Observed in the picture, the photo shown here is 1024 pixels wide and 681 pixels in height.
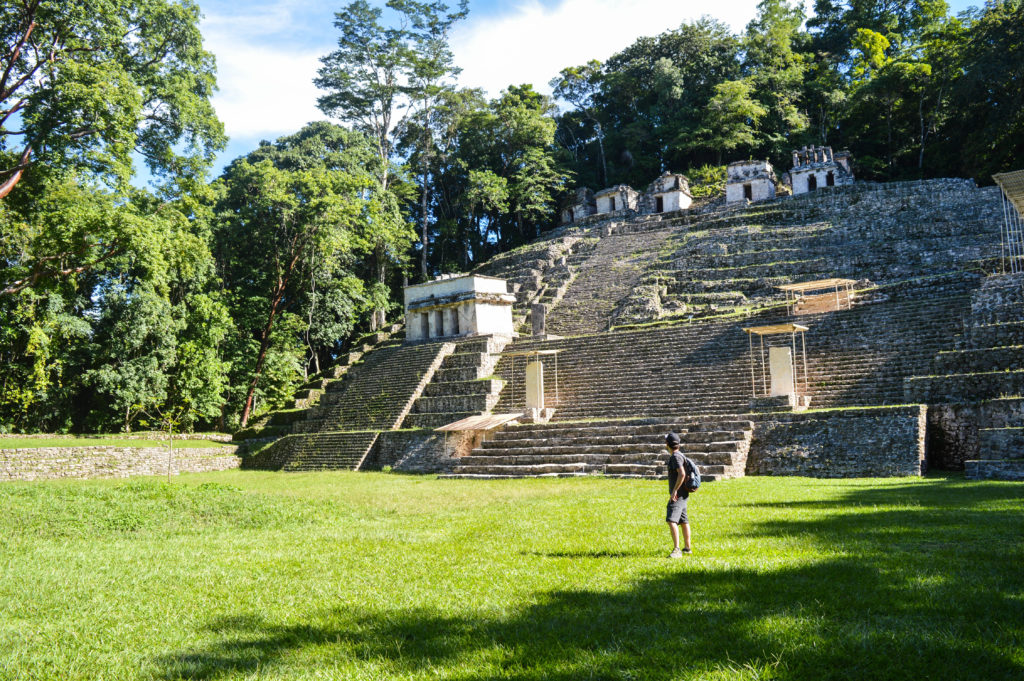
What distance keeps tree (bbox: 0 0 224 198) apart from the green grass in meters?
6.76

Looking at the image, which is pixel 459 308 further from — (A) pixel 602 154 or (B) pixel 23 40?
(A) pixel 602 154

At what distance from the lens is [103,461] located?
20.2 metres

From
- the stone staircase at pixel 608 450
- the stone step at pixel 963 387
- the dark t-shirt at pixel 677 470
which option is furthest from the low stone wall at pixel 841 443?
the dark t-shirt at pixel 677 470

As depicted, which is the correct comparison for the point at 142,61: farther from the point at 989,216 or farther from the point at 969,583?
the point at 989,216

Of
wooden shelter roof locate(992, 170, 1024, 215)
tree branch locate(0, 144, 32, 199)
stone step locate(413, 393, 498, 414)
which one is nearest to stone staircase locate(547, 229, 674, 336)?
stone step locate(413, 393, 498, 414)

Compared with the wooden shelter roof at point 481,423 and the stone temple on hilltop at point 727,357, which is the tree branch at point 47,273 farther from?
the wooden shelter roof at point 481,423

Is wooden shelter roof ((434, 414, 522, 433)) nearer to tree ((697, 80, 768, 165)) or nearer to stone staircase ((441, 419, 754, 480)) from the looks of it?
stone staircase ((441, 419, 754, 480))

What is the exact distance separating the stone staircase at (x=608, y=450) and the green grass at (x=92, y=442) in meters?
11.5

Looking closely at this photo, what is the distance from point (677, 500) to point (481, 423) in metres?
11.6

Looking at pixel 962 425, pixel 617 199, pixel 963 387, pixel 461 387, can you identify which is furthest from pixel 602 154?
pixel 962 425

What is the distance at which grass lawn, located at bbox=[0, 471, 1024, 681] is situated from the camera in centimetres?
356

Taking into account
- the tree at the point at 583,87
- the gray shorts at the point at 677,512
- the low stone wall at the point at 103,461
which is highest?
the tree at the point at 583,87

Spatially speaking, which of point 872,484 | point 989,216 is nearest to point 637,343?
point 872,484

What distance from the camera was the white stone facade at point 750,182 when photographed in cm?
3856
